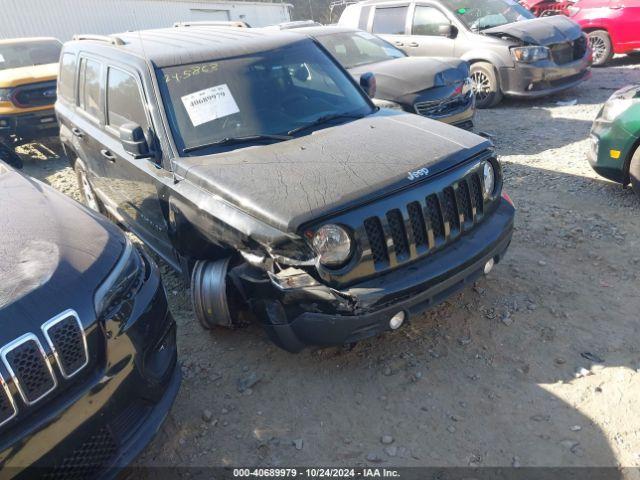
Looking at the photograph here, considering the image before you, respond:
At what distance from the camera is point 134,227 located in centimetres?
424

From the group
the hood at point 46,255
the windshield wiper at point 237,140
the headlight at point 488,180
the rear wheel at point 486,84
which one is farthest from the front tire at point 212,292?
the rear wheel at point 486,84

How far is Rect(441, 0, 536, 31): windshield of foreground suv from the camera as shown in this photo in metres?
8.38

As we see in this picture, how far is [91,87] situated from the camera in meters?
4.32

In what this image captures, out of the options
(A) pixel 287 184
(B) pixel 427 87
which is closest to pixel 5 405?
(A) pixel 287 184

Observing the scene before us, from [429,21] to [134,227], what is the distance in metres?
6.78

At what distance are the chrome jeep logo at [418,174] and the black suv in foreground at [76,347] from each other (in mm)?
1499

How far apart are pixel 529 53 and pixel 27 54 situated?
909 centimetres

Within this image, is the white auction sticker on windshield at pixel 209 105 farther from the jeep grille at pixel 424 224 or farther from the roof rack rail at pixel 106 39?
the jeep grille at pixel 424 224

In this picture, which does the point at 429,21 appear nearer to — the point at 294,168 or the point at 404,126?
the point at 404,126

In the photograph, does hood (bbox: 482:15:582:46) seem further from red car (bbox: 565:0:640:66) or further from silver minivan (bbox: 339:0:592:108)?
red car (bbox: 565:0:640:66)

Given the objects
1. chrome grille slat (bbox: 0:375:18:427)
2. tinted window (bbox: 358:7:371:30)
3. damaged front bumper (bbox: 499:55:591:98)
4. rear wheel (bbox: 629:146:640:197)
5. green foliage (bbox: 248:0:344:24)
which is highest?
green foliage (bbox: 248:0:344:24)

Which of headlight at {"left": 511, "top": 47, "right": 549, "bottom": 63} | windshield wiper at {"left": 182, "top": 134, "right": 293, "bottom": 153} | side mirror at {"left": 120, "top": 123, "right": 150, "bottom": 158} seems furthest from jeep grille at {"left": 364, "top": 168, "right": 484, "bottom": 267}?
headlight at {"left": 511, "top": 47, "right": 549, "bottom": 63}

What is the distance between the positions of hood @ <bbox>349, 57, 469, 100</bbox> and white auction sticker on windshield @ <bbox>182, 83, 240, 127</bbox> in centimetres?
319

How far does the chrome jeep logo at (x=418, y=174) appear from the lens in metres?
2.75
